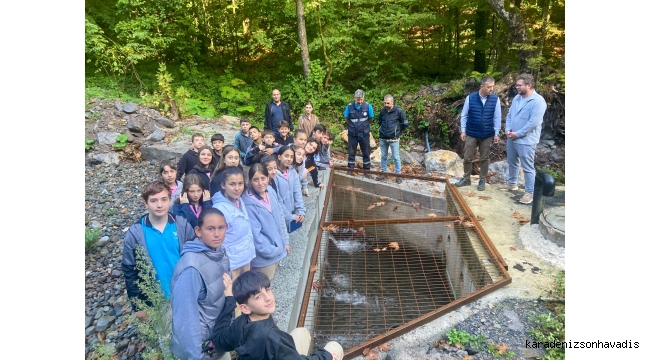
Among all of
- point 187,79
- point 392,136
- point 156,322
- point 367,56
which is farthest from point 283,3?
point 156,322

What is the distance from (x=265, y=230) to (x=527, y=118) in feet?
14.2

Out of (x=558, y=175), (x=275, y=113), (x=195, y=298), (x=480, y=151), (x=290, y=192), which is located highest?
(x=275, y=113)

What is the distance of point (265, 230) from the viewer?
3.70 metres

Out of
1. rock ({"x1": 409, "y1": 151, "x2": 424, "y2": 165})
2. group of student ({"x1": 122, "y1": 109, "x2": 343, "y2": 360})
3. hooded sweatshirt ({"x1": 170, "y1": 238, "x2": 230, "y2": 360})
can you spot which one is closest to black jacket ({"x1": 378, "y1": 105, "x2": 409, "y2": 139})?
group of student ({"x1": 122, "y1": 109, "x2": 343, "y2": 360})

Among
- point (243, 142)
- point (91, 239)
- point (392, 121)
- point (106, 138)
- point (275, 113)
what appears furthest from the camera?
point (106, 138)

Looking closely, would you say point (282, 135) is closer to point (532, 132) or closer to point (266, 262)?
point (266, 262)

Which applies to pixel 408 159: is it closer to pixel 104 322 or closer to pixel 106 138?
pixel 106 138

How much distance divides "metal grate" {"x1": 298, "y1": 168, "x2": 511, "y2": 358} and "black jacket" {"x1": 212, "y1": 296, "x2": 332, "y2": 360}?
1535 millimetres

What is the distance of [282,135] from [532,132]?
12.7 ft

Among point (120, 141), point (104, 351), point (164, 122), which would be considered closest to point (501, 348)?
point (104, 351)

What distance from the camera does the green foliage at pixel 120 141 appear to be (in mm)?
8477

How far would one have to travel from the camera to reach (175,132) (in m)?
9.39

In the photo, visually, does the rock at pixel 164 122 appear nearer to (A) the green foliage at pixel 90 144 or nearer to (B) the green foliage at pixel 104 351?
(A) the green foliage at pixel 90 144

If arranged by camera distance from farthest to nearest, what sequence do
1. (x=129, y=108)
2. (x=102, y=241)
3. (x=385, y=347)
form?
(x=129, y=108) → (x=102, y=241) → (x=385, y=347)
